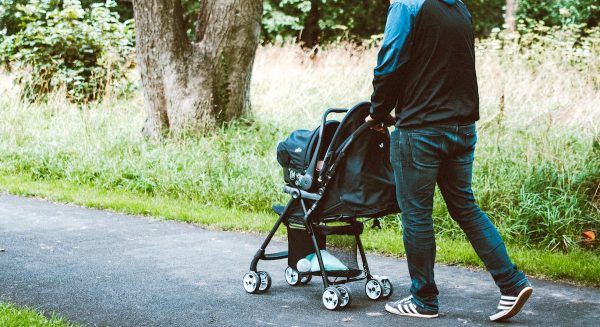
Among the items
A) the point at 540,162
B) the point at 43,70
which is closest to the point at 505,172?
the point at 540,162

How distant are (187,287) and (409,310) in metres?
1.70

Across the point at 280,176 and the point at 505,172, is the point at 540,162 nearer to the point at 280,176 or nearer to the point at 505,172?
the point at 505,172

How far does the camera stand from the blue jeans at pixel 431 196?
4629 millimetres

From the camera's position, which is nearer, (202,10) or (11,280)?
(11,280)

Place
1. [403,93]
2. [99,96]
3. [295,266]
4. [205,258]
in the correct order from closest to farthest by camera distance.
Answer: [403,93]
[295,266]
[205,258]
[99,96]

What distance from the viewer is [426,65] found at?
4578mm

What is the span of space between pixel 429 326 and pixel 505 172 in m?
4.05

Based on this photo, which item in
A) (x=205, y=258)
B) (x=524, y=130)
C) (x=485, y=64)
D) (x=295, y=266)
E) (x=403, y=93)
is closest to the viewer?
(x=403, y=93)

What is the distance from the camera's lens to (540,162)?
27.6 ft

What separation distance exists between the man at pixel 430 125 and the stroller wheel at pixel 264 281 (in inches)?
44.5

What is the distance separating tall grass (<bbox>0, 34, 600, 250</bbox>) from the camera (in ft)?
25.2

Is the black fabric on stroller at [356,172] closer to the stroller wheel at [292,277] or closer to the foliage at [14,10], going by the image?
the stroller wheel at [292,277]

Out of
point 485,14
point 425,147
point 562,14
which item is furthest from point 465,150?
point 485,14

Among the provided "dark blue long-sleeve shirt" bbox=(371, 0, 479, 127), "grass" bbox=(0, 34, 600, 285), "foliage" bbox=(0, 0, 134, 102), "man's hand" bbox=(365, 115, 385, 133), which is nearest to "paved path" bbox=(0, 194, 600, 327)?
"grass" bbox=(0, 34, 600, 285)
